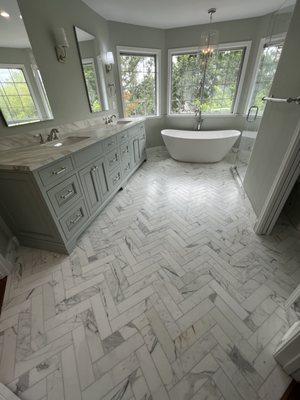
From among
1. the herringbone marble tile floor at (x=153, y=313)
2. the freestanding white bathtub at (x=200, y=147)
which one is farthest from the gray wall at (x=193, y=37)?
the herringbone marble tile floor at (x=153, y=313)

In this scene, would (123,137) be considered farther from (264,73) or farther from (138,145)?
(264,73)

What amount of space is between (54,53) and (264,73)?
331 centimetres

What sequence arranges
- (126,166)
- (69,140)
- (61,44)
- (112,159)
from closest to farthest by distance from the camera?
(61,44) < (69,140) < (112,159) < (126,166)

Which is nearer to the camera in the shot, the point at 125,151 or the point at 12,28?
the point at 12,28

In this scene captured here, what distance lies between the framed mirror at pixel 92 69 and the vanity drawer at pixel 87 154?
3.81ft

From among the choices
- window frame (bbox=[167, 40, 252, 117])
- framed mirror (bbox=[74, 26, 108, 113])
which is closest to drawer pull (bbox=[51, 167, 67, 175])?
framed mirror (bbox=[74, 26, 108, 113])

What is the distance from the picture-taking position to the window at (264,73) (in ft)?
8.40

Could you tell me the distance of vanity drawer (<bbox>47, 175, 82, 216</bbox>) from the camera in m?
1.42

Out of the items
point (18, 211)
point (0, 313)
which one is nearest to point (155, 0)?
point (18, 211)

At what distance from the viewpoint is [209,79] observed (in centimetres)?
372

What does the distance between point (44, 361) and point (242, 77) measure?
4.98 m

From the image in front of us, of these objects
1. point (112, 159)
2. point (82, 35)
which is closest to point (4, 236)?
point (112, 159)

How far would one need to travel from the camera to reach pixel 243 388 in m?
0.91

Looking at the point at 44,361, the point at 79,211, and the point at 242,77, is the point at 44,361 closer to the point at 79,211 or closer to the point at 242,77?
the point at 79,211
